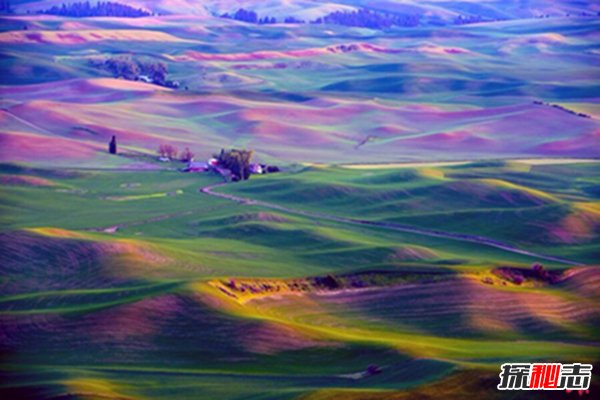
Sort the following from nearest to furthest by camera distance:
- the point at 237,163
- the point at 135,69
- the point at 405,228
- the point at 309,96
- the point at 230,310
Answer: the point at 230,310, the point at 405,228, the point at 237,163, the point at 309,96, the point at 135,69

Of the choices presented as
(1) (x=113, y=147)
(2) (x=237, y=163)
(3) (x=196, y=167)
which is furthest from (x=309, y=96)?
(2) (x=237, y=163)

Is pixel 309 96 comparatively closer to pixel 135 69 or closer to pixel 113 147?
pixel 135 69

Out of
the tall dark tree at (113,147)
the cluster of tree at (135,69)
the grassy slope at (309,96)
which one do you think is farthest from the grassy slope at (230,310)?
the cluster of tree at (135,69)

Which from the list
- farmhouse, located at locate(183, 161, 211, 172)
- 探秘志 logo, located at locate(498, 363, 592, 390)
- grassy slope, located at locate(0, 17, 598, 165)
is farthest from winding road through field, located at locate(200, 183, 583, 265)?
探秘志 logo, located at locate(498, 363, 592, 390)

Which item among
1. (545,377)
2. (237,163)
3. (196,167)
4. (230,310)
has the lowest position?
Result: (196,167)

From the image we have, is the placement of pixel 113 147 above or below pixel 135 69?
above

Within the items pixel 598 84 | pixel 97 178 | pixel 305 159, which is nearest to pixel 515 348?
pixel 97 178
